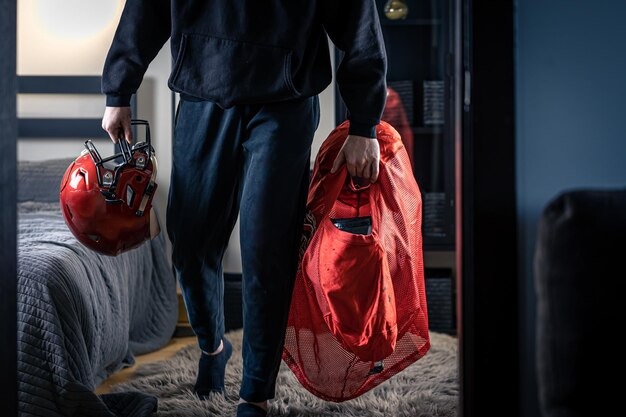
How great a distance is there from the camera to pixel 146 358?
2.57 m

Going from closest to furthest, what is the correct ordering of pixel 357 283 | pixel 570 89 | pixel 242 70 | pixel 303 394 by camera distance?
pixel 570 89
pixel 242 70
pixel 357 283
pixel 303 394

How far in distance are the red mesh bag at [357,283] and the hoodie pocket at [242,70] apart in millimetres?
307

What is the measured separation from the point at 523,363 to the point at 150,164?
39.1 inches

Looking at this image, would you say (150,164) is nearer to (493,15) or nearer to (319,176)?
(319,176)

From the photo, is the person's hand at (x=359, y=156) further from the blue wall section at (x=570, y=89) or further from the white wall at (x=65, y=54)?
the white wall at (x=65, y=54)

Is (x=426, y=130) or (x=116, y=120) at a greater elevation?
(x=426, y=130)

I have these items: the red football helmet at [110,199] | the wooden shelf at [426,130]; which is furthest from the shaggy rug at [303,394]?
the wooden shelf at [426,130]

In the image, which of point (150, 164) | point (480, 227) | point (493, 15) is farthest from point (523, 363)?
point (150, 164)

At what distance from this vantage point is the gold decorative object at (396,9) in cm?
338

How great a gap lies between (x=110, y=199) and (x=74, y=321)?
1.16ft

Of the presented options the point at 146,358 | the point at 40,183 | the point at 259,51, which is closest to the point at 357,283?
the point at 259,51

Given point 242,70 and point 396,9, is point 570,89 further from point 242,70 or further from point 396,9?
point 396,9

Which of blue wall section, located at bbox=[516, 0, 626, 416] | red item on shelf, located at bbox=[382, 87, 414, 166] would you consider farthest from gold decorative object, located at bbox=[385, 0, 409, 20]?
blue wall section, located at bbox=[516, 0, 626, 416]

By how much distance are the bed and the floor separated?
1.0 inches
